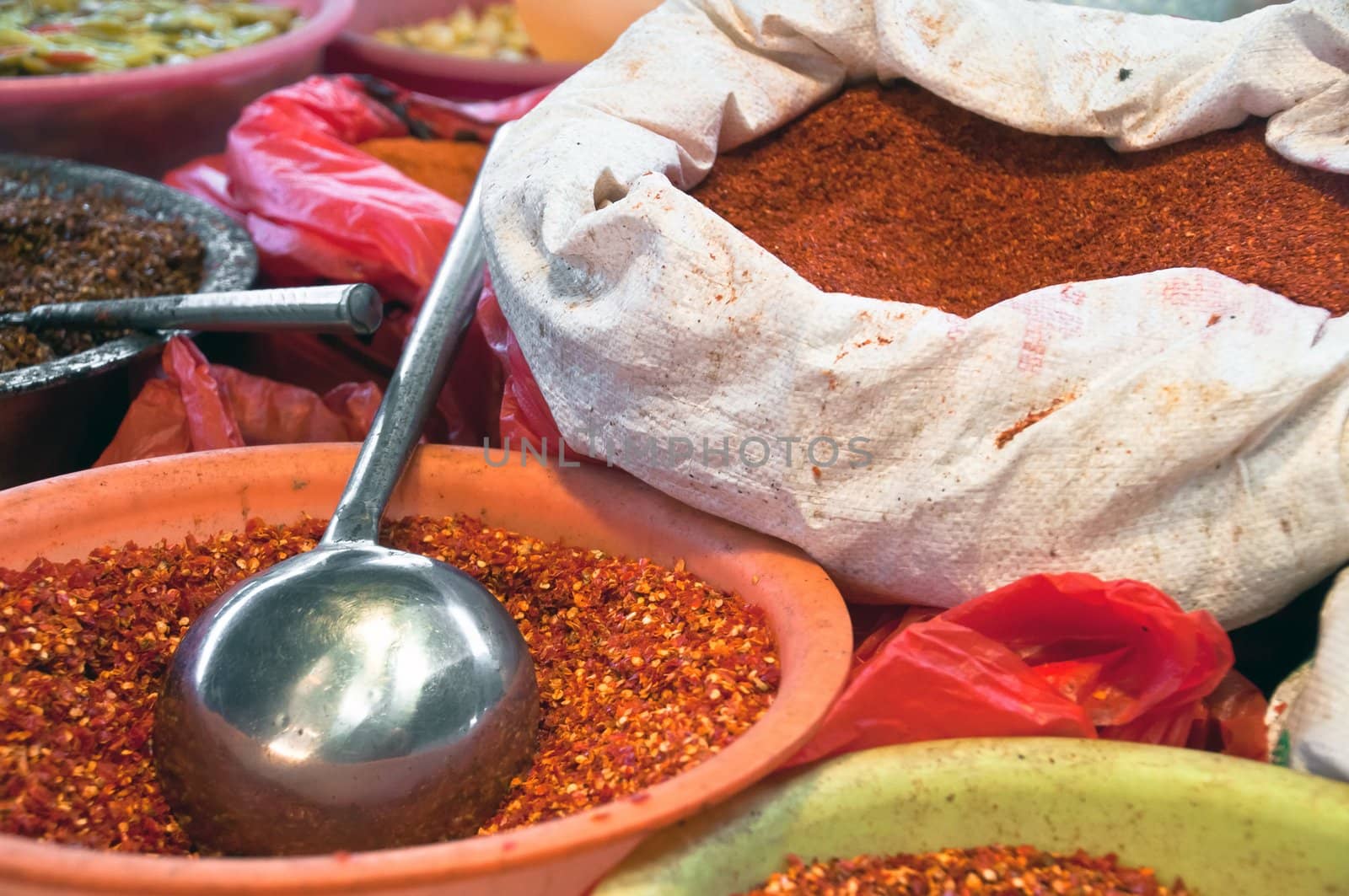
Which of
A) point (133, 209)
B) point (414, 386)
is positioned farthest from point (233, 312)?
point (133, 209)

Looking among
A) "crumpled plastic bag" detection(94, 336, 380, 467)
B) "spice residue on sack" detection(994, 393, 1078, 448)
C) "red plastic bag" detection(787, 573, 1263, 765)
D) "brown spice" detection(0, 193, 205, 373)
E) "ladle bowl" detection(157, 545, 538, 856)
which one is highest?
"spice residue on sack" detection(994, 393, 1078, 448)

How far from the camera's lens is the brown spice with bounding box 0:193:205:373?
131 cm

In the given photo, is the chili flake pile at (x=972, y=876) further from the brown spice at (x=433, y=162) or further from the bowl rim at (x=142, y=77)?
the bowl rim at (x=142, y=77)

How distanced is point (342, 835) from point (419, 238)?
30.3 inches

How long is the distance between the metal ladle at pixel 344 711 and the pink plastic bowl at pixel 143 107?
3.81ft

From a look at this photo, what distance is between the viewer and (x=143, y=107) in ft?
5.74

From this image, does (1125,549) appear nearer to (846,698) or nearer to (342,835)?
(846,698)

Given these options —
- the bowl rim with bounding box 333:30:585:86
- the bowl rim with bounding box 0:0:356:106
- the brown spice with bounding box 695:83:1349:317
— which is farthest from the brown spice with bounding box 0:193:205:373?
the bowl rim with bounding box 333:30:585:86

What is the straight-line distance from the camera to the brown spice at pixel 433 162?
1610mm

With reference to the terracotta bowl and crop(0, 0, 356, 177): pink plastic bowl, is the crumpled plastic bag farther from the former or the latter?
crop(0, 0, 356, 177): pink plastic bowl

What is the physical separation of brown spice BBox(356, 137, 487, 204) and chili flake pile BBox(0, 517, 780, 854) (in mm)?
722

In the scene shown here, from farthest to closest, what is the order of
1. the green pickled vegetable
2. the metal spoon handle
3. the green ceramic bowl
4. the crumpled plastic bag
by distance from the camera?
1. the green pickled vegetable
2. the crumpled plastic bag
3. the metal spoon handle
4. the green ceramic bowl

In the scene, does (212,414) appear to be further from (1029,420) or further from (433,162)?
(1029,420)

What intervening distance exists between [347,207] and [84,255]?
332 millimetres
